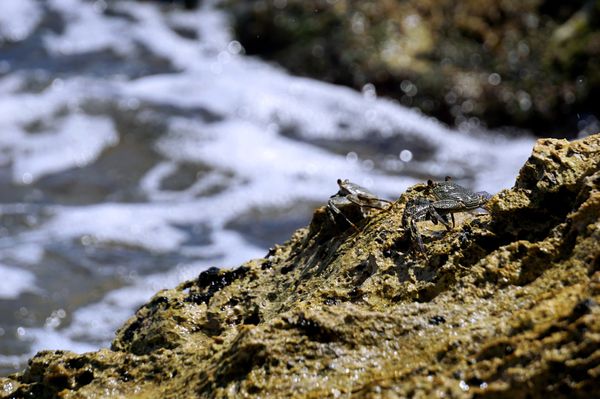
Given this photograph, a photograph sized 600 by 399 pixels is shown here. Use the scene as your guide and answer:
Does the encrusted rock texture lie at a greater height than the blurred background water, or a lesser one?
lesser

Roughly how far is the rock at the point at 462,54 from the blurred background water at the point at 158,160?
1.00 feet

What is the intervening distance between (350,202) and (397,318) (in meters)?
0.87

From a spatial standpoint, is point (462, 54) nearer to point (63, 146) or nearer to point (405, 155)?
→ point (405, 155)

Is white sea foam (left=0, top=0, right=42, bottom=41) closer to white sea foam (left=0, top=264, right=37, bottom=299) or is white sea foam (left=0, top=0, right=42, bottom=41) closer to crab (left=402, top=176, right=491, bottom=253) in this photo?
white sea foam (left=0, top=264, right=37, bottom=299)

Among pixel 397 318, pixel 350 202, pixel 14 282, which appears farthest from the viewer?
pixel 14 282

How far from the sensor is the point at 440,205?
2.88m

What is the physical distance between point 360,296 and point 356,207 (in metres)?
0.57

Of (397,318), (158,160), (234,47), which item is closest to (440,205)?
(397,318)

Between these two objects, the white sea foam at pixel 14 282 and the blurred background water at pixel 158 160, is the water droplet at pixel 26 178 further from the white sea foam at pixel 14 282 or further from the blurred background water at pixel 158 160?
the white sea foam at pixel 14 282

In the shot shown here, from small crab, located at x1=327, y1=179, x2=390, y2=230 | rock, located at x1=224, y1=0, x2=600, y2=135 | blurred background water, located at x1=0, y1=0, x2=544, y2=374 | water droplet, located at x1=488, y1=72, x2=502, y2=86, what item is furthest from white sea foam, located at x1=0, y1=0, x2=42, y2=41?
small crab, located at x1=327, y1=179, x2=390, y2=230

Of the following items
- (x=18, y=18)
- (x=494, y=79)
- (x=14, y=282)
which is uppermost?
(x=18, y=18)

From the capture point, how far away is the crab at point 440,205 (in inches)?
111

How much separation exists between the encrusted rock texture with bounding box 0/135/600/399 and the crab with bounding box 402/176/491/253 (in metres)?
0.05

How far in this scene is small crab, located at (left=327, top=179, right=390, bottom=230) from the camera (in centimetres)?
309
